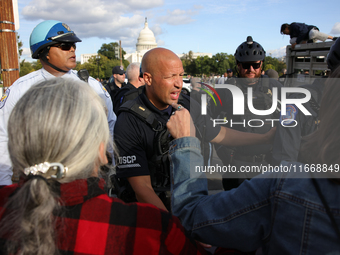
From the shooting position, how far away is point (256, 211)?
117 cm

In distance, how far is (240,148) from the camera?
317 centimetres

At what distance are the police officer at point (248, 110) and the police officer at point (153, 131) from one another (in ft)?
1.10

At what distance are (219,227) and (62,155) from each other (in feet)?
2.50

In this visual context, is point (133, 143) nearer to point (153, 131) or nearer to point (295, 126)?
point (153, 131)

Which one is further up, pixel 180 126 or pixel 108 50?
pixel 108 50

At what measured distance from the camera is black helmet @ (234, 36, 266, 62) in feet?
12.1

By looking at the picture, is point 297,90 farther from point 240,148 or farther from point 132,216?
point 132,216

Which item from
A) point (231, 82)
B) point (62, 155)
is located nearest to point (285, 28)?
point (231, 82)

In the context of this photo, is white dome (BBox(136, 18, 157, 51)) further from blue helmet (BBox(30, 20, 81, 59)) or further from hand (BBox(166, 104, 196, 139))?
hand (BBox(166, 104, 196, 139))

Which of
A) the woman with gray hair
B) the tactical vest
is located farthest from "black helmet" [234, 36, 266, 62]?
the woman with gray hair

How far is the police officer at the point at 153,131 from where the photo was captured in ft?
7.48

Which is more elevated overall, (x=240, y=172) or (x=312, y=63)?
(x=312, y=63)

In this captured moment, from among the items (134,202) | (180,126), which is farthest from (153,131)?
(134,202)

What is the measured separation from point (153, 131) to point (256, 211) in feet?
4.58
